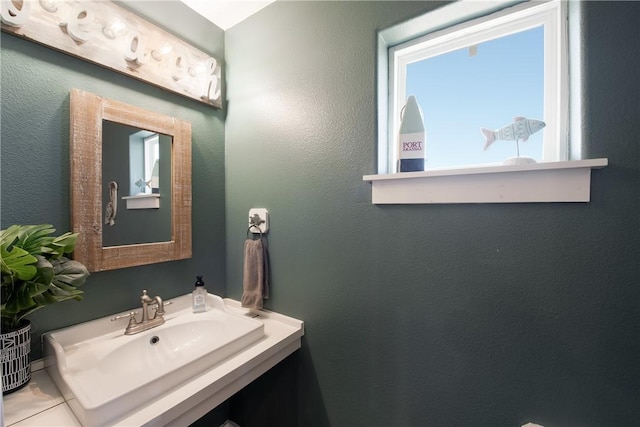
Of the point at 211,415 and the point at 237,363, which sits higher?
the point at 237,363

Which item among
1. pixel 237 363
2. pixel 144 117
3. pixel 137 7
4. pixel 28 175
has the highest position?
pixel 137 7

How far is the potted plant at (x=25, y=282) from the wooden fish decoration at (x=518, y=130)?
1.38 m

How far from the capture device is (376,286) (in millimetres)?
1030

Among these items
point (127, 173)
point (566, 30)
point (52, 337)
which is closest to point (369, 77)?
point (566, 30)

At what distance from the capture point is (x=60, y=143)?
0.96 m

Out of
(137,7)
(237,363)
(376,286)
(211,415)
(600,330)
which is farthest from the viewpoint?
(211,415)

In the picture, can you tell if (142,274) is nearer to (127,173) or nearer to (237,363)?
(127,173)

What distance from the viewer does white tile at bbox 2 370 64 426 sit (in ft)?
2.37

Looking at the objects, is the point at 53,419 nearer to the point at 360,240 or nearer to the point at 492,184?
the point at 360,240

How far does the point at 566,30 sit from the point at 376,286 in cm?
100

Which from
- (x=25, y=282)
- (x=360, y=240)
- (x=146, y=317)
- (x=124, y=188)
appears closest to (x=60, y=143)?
(x=124, y=188)

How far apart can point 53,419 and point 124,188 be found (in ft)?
2.47

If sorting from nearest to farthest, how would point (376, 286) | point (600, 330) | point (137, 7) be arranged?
point (600, 330), point (376, 286), point (137, 7)

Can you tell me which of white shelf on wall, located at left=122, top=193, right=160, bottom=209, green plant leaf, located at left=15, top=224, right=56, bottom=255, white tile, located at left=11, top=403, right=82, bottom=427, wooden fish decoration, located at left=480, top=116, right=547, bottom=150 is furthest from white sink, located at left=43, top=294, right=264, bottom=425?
wooden fish decoration, located at left=480, top=116, right=547, bottom=150
